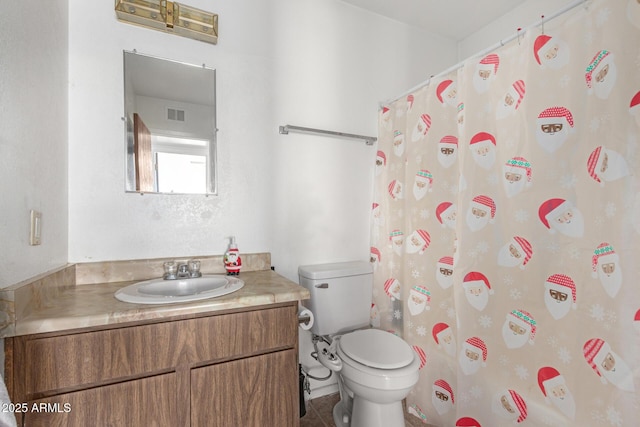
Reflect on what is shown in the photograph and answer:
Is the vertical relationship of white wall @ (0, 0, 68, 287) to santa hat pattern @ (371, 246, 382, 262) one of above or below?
above

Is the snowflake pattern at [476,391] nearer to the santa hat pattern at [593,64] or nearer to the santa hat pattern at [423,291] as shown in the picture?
the santa hat pattern at [423,291]

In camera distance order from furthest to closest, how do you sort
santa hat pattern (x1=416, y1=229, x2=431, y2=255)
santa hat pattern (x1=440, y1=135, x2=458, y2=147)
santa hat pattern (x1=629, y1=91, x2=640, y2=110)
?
santa hat pattern (x1=416, y1=229, x2=431, y2=255) < santa hat pattern (x1=440, y1=135, x2=458, y2=147) < santa hat pattern (x1=629, y1=91, x2=640, y2=110)

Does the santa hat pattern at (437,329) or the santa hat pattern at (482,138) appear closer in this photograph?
the santa hat pattern at (482,138)

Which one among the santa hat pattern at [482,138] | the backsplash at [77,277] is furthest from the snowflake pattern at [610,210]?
the backsplash at [77,277]

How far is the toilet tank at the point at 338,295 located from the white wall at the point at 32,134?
1128 mm

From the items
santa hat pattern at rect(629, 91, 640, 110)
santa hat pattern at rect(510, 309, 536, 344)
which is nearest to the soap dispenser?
santa hat pattern at rect(510, 309, 536, 344)

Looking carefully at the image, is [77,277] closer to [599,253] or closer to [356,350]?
[356,350]

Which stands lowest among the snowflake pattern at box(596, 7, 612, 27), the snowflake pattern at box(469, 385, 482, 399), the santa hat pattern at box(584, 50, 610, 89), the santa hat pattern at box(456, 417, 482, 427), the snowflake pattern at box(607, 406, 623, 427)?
the santa hat pattern at box(456, 417, 482, 427)

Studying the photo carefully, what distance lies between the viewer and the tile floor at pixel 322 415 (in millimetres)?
1588

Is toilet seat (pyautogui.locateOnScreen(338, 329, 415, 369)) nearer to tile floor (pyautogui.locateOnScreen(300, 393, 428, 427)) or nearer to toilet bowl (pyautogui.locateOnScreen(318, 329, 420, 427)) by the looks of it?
toilet bowl (pyautogui.locateOnScreen(318, 329, 420, 427))

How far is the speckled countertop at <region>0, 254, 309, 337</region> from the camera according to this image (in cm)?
81

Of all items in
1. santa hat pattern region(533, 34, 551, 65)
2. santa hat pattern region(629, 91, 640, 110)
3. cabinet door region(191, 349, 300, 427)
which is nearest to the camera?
santa hat pattern region(629, 91, 640, 110)

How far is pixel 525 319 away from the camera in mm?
1213

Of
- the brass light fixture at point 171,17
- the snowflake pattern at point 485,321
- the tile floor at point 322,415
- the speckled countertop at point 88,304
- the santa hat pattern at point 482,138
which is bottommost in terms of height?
the tile floor at point 322,415
